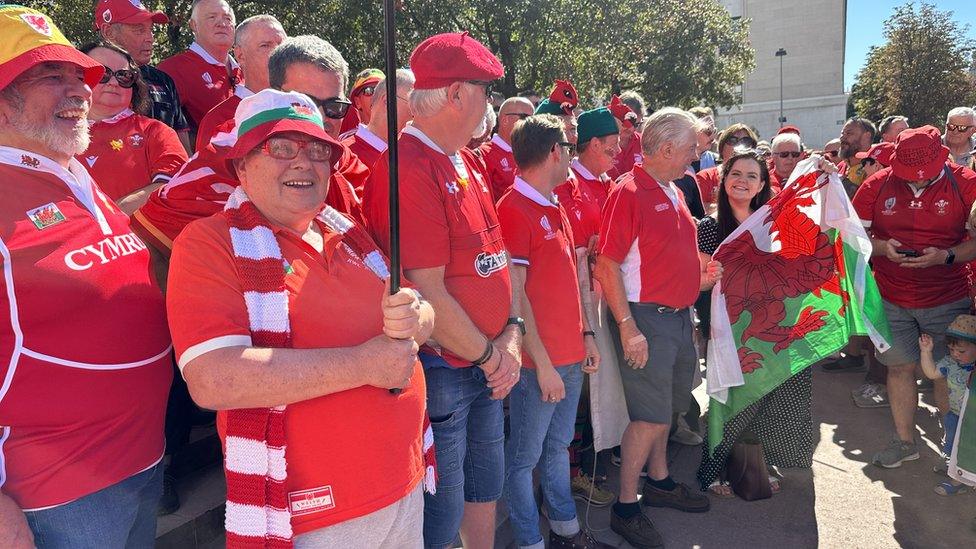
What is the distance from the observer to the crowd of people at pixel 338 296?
1.55 metres

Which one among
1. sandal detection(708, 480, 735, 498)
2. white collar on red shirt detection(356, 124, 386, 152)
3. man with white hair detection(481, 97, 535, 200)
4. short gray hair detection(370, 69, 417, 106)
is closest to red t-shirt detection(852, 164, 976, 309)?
sandal detection(708, 480, 735, 498)

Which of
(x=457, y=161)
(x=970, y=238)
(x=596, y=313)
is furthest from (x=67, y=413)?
(x=970, y=238)

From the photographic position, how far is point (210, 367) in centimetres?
146

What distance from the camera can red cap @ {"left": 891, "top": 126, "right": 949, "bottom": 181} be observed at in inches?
168

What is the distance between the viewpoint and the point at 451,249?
228 centimetres

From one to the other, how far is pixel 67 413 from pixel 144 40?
2740 millimetres

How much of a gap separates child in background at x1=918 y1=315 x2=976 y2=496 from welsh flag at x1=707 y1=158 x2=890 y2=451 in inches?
13.1

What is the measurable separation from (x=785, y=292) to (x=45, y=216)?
383 centimetres

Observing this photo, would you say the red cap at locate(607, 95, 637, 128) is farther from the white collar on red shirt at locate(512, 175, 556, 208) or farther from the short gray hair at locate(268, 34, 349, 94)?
the short gray hair at locate(268, 34, 349, 94)

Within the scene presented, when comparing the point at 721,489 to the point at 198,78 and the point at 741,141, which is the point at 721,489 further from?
the point at 198,78

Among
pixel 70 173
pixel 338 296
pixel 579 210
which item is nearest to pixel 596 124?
pixel 579 210

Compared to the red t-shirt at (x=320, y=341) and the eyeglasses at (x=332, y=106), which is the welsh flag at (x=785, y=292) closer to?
the eyeglasses at (x=332, y=106)

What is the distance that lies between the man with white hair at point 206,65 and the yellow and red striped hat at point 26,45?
2.10m

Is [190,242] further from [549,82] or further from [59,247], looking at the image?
[549,82]
